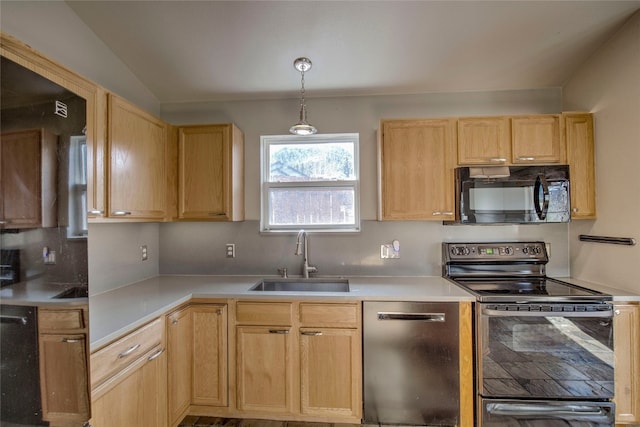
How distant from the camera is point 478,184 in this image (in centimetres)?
214

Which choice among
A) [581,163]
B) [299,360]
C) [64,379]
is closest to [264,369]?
[299,360]

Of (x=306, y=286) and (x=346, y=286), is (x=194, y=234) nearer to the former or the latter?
(x=306, y=286)

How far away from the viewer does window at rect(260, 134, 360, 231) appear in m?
2.61

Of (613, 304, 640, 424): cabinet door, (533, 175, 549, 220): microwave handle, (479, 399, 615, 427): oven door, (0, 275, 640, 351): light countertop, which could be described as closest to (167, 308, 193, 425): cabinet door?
(0, 275, 640, 351): light countertop

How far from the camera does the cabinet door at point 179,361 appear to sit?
178 centimetres

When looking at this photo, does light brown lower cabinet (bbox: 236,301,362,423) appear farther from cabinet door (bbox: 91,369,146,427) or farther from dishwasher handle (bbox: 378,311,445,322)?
cabinet door (bbox: 91,369,146,427)

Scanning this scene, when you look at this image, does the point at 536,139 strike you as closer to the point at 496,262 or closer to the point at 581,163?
the point at 581,163

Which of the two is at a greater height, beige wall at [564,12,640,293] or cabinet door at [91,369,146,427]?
beige wall at [564,12,640,293]

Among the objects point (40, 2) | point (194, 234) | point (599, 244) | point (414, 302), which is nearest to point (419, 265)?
point (414, 302)

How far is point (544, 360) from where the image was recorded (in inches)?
71.0

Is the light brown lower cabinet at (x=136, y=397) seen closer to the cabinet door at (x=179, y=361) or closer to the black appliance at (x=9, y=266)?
the cabinet door at (x=179, y=361)

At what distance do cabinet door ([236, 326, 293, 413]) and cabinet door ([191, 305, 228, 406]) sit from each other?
104 millimetres

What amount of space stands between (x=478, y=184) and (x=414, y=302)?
3.30ft

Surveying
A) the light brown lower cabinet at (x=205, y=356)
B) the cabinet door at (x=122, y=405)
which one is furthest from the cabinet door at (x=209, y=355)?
the cabinet door at (x=122, y=405)
